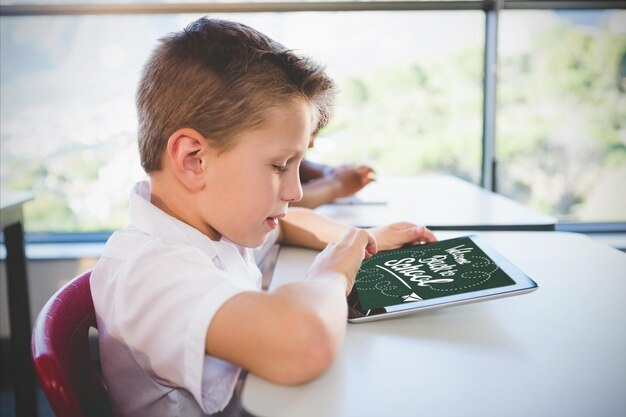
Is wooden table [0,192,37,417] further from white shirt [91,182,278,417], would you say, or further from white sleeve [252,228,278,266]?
white shirt [91,182,278,417]

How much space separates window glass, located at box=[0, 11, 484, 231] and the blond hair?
1.77 meters

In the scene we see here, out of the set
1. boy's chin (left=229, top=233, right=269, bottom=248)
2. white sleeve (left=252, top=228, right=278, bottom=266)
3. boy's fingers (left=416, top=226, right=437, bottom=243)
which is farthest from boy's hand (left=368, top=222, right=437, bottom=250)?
boy's chin (left=229, top=233, right=269, bottom=248)

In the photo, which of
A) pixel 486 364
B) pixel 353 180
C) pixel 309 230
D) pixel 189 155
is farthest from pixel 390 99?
pixel 486 364

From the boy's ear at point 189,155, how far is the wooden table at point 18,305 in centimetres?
114

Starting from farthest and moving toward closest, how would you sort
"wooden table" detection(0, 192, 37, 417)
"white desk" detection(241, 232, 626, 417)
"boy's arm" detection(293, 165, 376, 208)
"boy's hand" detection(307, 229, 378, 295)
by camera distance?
"wooden table" detection(0, 192, 37, 417) < "boy's arm" detection(293, 165, 376, 208) < "boy's hand" detection(307, 229, 378, 295) < "white desk" detection(241, 232, 626, 417)

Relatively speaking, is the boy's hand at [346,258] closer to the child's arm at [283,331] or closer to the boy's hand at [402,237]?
the child's arm at [283,331]

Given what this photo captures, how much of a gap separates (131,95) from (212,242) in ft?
6.16

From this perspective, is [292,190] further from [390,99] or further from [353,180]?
[390,99]

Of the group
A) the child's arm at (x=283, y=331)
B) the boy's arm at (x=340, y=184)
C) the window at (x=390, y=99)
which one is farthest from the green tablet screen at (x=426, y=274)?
the window at (x=390, y=99)

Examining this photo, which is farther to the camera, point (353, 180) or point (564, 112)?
point (564, 112)

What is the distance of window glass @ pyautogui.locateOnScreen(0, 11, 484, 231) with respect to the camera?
2.60 m

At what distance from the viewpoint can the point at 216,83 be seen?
32.4 inches

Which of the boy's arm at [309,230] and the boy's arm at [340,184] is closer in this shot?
the boy's arm at [309,230]

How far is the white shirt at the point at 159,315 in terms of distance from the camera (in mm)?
665
